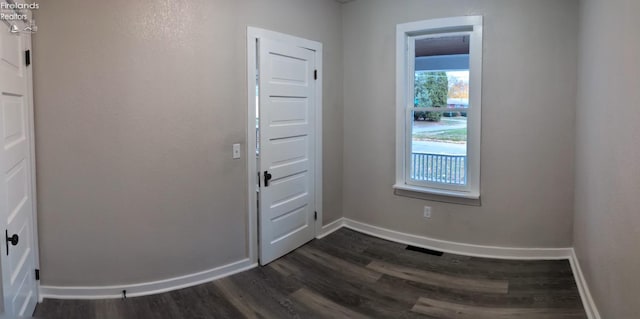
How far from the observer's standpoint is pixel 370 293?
9.37 ft

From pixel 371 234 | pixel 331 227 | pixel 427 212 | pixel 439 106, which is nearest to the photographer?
pixel 439 106

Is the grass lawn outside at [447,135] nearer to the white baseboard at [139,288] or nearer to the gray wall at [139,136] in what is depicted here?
the gray wall at [139,136]

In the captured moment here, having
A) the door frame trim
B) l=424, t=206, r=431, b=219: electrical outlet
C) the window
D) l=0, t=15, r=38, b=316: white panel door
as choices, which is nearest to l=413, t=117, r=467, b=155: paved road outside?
the window

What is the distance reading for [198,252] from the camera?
119 inches

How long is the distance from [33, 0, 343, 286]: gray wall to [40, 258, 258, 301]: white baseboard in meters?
0.05

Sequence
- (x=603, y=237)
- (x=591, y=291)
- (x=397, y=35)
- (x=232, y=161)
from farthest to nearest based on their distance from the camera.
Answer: (x=397, y=35)
(x=232, y=161)
(x=591, y=291)
(x=603, y=237)

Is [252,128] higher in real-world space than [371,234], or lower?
higher

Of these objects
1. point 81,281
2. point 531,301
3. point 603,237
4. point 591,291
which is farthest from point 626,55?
point 81,281

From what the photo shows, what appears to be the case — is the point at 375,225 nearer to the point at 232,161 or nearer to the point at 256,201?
the point at 256,201

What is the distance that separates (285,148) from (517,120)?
2.13 meters

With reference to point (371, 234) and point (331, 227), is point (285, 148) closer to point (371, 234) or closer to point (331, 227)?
point (331, 227)

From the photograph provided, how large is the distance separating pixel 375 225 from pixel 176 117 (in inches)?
95.1

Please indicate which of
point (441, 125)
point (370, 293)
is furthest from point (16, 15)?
point (441, 125)

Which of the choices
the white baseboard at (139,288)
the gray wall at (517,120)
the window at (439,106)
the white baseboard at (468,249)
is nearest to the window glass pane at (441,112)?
the window at (439,106)
